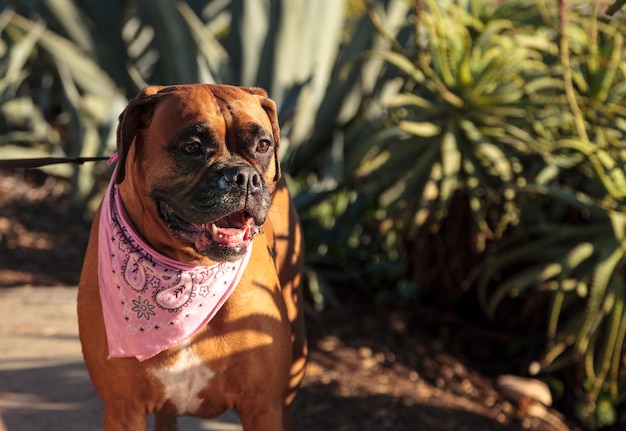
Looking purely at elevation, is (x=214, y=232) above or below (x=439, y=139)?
→ above

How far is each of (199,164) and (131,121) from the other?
254mm

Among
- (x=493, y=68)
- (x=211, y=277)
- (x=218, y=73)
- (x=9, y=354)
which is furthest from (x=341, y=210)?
(x=211, y=277)

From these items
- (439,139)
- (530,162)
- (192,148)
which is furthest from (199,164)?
(530,162)

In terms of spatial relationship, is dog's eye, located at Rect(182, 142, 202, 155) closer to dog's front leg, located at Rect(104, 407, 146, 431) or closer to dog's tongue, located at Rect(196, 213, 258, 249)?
dog's tongue, located at Rect(196, 213, 258, 249)

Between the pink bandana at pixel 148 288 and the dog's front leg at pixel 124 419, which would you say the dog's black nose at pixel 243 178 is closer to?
the pink bandana at pixel 148 288

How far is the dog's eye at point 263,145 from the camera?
10.1 feet

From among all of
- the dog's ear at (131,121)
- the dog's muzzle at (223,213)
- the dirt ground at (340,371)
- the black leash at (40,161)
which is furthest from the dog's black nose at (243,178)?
the dirt ground at (340,371)

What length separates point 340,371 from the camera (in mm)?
5484

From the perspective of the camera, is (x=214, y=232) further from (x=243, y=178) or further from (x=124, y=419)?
(x=124, y=419)

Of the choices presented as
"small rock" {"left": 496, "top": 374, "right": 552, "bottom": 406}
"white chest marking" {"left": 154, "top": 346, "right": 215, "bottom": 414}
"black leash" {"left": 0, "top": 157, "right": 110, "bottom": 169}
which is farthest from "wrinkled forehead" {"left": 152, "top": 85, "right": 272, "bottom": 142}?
"small rock" {"left": 496, "top": 374, "right": 552, "bottom": 406}

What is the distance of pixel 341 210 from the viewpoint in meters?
6.84

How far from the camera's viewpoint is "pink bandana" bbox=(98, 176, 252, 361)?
3.17 meters

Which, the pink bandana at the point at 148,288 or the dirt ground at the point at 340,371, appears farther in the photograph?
the dirt ground at the point at 340,371

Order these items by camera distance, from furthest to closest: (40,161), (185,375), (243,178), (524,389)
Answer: (524,389), (40,161), (185,375), (243,178)
